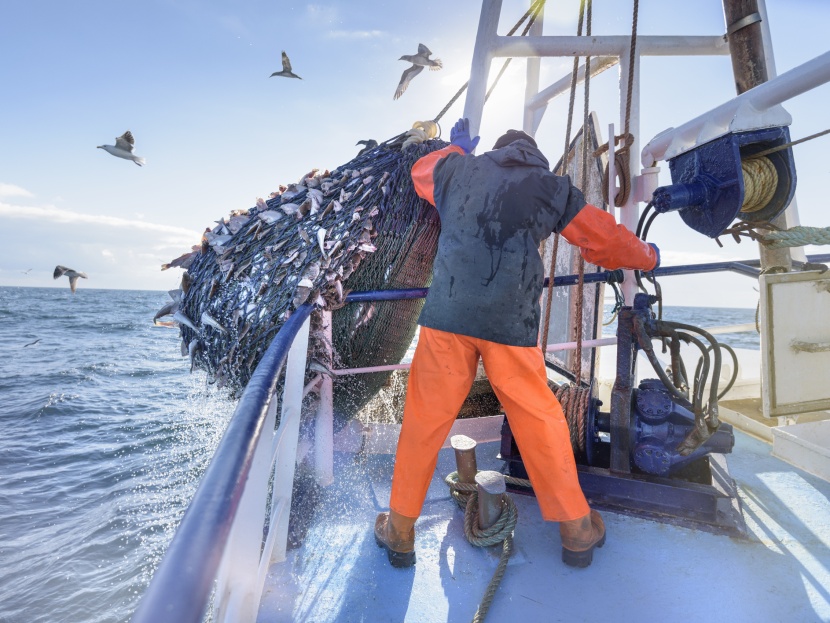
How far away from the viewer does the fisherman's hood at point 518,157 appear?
2117 mm

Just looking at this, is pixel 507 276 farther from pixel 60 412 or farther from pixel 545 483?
pixel 60 412

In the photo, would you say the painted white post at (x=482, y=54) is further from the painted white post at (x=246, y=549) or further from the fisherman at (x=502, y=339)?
the painted white post at (x=246, y=549)

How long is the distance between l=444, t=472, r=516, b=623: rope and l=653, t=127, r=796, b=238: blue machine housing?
1785mm

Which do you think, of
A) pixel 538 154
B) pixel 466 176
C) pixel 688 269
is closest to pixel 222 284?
pixel 466 176

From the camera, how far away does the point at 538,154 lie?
7.20ft

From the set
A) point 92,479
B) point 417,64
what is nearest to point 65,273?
point 92,479

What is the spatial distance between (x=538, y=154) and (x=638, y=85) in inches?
85.9

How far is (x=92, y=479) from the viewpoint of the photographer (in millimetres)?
6500

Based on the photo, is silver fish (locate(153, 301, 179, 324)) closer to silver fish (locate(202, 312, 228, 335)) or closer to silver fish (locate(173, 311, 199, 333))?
silver fish (locate(173, 311, 199, 333))

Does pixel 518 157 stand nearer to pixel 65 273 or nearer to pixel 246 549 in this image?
pixel 246 549

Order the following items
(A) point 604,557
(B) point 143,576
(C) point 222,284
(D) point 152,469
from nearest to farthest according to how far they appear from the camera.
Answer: (A) point 604,557 → (C) point 222,284 → (B) point 143,576 → (D) point 152,469

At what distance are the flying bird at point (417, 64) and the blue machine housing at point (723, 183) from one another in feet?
14.6

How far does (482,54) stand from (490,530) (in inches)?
132

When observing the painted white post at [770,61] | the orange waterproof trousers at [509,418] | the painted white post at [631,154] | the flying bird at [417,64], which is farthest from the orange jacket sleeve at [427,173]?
the flying bird at [417,64]
